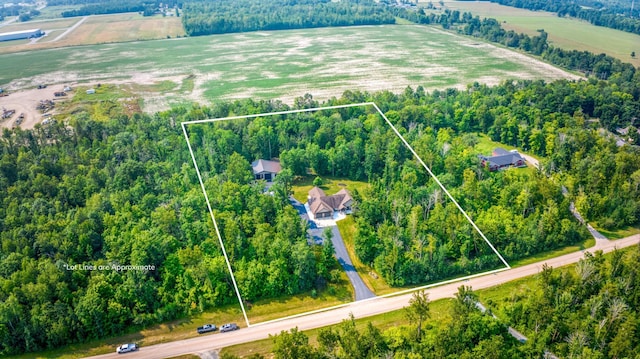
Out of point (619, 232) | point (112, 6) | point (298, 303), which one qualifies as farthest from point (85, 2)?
point (619, 232)

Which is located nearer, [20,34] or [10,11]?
[20,34]

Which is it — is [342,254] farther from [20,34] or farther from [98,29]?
[20,34]

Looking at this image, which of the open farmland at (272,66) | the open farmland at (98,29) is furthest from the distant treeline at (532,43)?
the open farmland at (98,29)

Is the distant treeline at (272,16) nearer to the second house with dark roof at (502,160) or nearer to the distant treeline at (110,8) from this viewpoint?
the distant treeline at (110,8)

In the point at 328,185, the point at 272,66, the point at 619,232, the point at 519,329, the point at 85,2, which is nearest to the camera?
the point at 519,329

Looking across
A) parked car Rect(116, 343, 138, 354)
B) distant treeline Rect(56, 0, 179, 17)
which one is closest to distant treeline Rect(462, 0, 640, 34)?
distant treeline Rect(56, 0, 179, 17)

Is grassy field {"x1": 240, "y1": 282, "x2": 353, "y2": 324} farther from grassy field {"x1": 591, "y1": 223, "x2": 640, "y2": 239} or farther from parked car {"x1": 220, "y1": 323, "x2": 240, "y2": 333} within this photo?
grassy field {"x1": 591, "y1": 223, "x2": 640, "y2": 239}

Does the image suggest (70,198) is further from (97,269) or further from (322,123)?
(322,123)

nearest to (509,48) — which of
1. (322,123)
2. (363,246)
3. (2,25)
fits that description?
(322,123)
